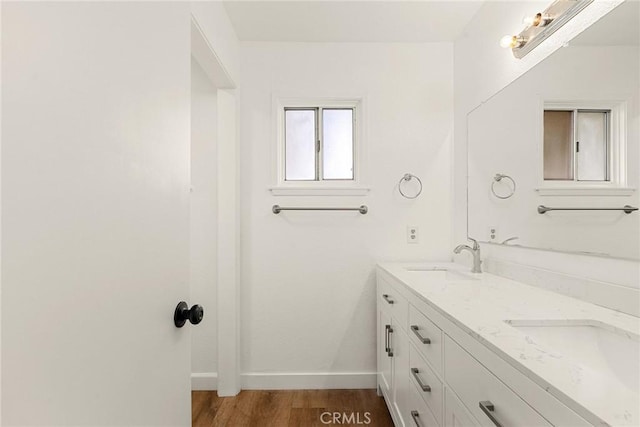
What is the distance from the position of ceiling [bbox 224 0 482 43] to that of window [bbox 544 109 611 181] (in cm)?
104

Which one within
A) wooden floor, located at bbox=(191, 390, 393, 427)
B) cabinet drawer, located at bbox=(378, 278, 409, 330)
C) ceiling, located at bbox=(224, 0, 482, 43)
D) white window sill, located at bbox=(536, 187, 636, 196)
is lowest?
wooden floor, located at bbox=(191, 390, 393, 427)

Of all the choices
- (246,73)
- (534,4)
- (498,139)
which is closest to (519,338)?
(498,139)

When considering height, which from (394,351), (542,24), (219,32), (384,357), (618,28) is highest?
(219,32)

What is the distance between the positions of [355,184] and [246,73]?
109cm

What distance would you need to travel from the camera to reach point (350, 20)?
2.14 m

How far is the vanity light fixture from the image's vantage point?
4.32 ft

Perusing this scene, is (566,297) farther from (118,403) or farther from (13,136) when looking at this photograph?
(13,136)

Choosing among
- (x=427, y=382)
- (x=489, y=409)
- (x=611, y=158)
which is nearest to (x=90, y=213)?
(x=489, y=409)

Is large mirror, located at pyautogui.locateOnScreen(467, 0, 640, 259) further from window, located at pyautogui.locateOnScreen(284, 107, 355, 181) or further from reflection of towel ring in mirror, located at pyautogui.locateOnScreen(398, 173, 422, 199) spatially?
window, located at pyautogui.locateOnScreen(284, 107, 355, 181)

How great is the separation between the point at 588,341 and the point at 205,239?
2087 millimetres

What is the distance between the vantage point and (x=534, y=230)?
157 cm

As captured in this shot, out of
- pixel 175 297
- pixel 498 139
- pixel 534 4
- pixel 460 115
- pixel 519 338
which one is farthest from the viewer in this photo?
pixel 460 115

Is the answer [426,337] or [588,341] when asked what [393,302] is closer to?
[426,337]

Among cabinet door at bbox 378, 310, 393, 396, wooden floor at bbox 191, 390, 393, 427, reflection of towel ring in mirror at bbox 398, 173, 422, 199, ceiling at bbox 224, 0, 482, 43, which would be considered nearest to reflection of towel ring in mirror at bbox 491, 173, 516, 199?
reflection of towel ring in mirror at bbox 398, 173, 422, 199
